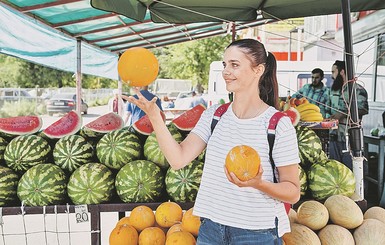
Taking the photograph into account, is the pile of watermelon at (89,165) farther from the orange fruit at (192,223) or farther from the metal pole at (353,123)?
the metal pole at (353,123)

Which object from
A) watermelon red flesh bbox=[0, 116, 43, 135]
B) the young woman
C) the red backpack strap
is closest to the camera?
the young woman

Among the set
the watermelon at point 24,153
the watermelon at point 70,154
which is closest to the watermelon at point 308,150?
the watermelon at point 70,154

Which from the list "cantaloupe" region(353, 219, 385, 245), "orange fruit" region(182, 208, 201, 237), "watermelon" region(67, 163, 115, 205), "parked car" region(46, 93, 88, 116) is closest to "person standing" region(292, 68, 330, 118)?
"cantaloupe" region(353, 219, 385, 245)

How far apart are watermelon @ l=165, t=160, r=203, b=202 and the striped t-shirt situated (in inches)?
35.0

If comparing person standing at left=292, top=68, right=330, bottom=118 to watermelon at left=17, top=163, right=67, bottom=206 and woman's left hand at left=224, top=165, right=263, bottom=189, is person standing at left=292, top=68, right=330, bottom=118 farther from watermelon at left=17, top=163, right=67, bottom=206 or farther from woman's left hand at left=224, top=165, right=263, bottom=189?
woman's left hand at left=224, top=165, right=263, bottom=189

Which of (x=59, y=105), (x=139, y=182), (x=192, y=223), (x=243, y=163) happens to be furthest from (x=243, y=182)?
(x=59, y=105)

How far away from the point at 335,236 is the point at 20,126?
2427 mm

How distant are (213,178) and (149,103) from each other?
466mm

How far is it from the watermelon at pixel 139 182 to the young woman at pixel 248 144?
915 mm

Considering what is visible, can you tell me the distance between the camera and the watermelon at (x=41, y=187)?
3.10 metres

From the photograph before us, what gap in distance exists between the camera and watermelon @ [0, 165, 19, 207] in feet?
10.4

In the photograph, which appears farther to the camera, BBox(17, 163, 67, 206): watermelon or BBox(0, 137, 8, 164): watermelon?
BBox(0, 137, 8, 164): watermelon

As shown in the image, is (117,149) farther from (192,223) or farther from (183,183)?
(192,223)

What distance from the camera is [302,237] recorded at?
106 inches
